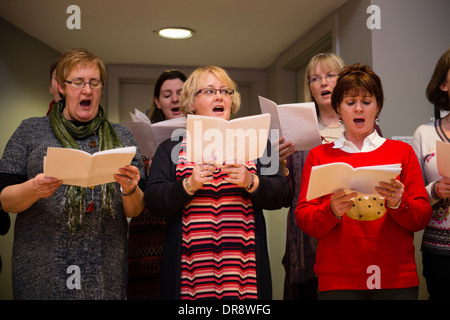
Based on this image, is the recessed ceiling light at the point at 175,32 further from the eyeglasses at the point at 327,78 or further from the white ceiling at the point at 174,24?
the eyeglasses at the point at 327,78

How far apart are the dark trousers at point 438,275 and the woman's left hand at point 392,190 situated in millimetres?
420

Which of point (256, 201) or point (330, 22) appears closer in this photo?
point (256, 201)

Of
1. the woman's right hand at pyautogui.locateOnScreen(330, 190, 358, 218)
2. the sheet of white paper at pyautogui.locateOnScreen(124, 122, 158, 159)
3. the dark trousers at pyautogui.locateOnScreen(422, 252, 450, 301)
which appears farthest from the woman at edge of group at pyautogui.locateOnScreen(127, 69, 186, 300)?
the dark trousers at pyautogui.locateOnScreen(422, 252, 450, 301)

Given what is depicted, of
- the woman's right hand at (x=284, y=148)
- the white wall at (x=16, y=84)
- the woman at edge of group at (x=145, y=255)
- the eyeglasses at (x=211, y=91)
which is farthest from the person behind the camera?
the white wall at (x=16, y=84)

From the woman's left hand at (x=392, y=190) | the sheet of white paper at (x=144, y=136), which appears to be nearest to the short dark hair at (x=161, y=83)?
the sheet of white paper at (x=144, y=136)

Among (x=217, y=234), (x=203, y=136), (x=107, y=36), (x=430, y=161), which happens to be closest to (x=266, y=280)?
(x=217, y=234)

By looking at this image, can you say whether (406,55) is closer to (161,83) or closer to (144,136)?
(161,83)

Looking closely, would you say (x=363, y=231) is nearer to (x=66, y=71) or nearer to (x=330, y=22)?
(x=66, y=71)

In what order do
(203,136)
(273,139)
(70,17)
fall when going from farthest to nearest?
(70,17), (273,139), (203,136)

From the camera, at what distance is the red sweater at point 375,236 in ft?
4.98

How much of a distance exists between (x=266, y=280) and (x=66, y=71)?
1.06 metres

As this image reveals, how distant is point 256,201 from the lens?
1597 millimetres

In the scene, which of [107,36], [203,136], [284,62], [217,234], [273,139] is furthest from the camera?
[284,62]

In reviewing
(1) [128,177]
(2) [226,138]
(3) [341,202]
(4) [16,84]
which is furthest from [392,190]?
(4) [16,84]
